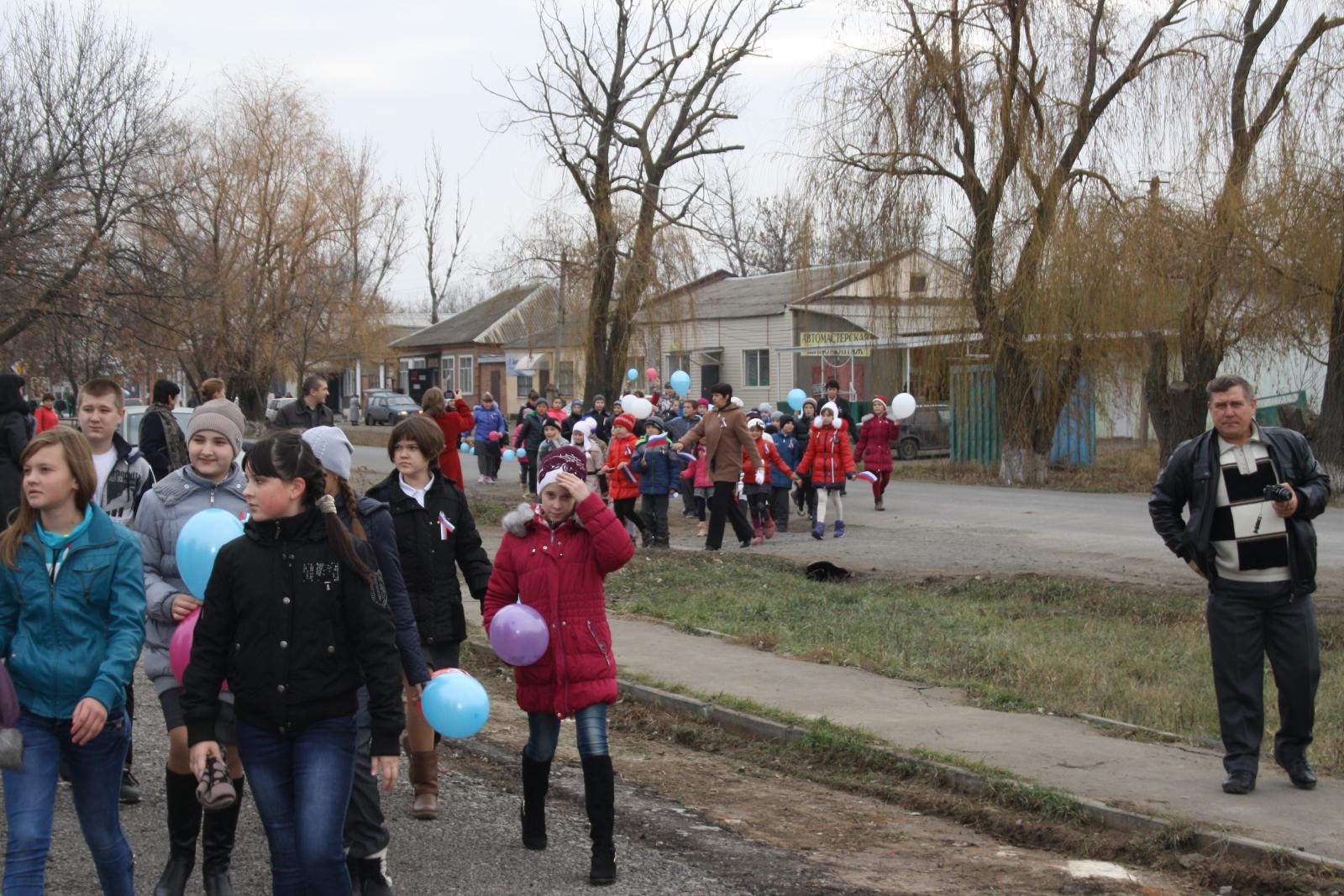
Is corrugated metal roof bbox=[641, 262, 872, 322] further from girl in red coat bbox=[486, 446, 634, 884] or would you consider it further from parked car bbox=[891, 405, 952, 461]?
girl in red coat bbox=[486, 446, 634, 884]

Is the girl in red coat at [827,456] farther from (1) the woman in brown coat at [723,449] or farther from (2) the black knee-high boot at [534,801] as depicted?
(2) the black knee-high boot at [534,801]

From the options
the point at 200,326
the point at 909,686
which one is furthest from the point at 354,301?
the point at 909,686

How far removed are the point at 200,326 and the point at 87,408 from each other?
2769 cm

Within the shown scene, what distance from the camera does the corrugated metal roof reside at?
31531mm

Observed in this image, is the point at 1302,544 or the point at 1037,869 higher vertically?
the point at 1302,544

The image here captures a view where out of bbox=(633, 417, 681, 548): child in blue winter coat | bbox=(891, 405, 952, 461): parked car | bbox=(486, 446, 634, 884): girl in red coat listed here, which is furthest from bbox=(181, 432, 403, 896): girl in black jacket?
bbox=(891, 405, 952, 461): parked car

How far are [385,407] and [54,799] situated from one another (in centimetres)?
5808

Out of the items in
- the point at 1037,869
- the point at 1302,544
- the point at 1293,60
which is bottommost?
the point at 1037,869

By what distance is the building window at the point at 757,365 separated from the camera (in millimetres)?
48125

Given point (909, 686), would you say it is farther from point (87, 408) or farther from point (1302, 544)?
point (87, 408)

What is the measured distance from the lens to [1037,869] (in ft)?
17.6

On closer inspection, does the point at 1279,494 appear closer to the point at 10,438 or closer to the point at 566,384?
the point at 10,438

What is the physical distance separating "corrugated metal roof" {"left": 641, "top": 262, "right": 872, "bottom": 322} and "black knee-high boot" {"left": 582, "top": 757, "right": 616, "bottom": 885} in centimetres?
2313

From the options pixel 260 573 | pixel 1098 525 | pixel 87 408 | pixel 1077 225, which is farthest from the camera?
pixel 1077 225
